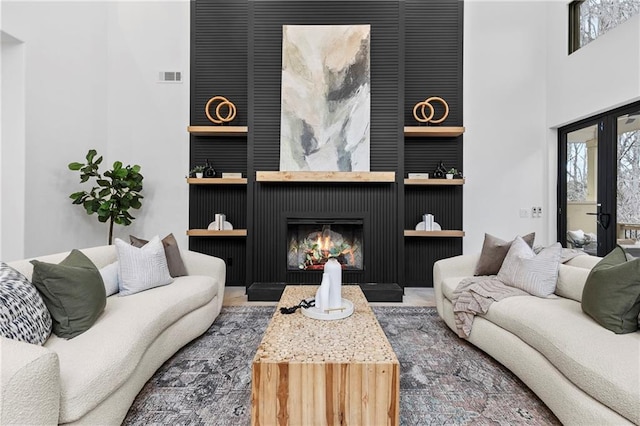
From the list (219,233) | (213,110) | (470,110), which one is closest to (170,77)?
(213,110)

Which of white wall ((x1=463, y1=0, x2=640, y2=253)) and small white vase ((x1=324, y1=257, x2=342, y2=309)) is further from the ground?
white wall ((x1=463, y1=0, x2=640, y2=253))

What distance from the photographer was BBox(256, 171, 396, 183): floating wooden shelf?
380cm

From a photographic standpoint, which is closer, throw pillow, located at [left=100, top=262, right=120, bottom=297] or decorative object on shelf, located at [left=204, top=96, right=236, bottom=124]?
throw pillow, located at [left=100, top=262, right=120, bottom=297]

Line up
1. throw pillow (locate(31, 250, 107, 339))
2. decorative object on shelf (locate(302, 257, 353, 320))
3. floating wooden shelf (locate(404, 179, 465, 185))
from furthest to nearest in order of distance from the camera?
floating wooden shelf (locate(404, 179, 465, 185)) → decorative object on shelf (locate(302, 257, 353, 320)) → throw pillow (locate(31, 250, 107, 339))

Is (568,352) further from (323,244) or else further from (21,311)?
(323,244)

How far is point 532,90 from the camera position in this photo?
175 inches

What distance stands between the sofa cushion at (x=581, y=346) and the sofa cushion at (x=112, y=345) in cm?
207

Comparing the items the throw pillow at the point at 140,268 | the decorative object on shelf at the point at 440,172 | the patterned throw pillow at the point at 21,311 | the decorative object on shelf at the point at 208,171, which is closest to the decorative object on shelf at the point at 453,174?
the decorative object on shelf at the point at 440,172

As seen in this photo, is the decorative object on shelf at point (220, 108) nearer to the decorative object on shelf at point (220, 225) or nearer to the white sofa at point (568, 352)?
the decorative object on shelf at point (220, 225)

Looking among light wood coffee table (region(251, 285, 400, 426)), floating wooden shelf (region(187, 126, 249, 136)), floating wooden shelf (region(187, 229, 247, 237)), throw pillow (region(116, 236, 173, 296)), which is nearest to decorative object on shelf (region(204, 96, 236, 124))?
floating wooden shelf (region(187, 126, 249, 136))

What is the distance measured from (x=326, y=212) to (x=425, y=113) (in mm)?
1927

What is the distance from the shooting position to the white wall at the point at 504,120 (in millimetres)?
4434

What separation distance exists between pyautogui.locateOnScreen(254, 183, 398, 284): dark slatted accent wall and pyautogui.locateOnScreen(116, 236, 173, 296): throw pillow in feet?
4.64

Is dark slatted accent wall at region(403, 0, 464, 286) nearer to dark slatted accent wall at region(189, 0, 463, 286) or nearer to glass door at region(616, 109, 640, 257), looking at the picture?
dark slatted accent wall at region(189, 0, 463, 286)
